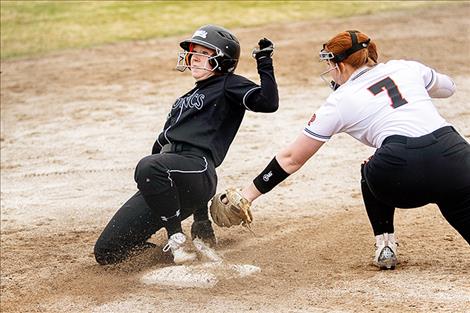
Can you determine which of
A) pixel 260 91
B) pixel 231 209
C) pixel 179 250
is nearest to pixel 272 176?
pixel 231 209

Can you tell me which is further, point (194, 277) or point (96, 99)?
point (96, 99)

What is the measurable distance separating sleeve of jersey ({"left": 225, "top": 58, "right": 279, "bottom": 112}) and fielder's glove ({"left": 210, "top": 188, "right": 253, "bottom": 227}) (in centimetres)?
59

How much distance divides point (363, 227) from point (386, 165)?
1806 mm

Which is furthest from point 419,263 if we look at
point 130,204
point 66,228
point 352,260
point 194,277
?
point 66,228

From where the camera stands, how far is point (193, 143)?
19.4 feet

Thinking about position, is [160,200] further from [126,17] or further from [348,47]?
[126,17]

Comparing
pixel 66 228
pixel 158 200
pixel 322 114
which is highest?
pixel 322 114

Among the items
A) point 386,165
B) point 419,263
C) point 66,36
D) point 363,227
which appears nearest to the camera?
point 386,165

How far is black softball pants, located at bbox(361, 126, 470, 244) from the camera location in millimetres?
4898

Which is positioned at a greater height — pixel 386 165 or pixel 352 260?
pixel 386 165

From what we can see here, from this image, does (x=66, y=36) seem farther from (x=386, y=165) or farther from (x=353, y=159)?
(x=386, y=165)

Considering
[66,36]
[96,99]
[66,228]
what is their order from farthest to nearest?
[66,36] < [96,99] < [66,228]

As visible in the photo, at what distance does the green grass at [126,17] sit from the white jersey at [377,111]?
34.1 ft

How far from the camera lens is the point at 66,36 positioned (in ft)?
51.0
